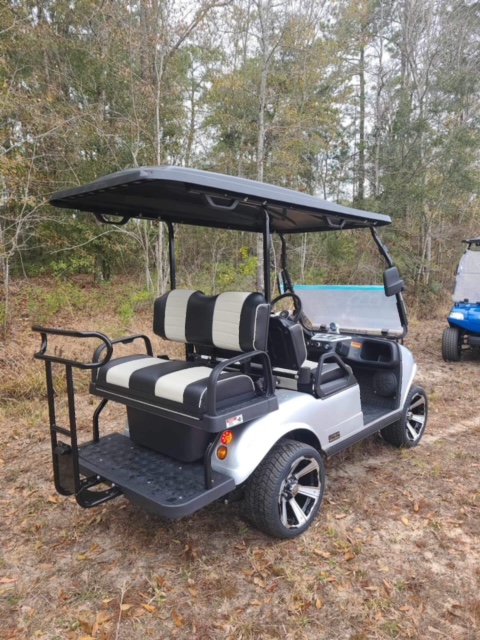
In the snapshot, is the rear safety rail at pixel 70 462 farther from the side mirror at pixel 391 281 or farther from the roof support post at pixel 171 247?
the side mirror at pixel 391 281

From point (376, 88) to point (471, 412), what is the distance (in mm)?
10371

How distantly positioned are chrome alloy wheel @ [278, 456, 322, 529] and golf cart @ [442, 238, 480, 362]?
4.51 meters

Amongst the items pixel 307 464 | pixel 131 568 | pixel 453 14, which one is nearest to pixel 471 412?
pixel 307 464

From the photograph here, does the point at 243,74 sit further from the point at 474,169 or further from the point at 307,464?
the point at 307,464

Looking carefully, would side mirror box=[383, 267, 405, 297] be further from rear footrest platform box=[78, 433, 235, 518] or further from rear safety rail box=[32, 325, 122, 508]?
rear safety rail box=[32, 325, 122, 508]

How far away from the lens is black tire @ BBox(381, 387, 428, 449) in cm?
318

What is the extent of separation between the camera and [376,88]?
37.3 ft

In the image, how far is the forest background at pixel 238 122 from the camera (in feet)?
21.7

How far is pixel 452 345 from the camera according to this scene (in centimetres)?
595

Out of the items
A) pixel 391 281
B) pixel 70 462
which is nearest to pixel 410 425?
pixel 391 281

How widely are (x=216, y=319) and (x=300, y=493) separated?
1.06 meters

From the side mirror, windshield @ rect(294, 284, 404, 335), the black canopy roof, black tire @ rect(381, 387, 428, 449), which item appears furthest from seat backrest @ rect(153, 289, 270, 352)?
black tire @ rect(381, 387, 428, 449)

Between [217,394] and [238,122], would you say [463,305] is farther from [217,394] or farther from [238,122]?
[238,122]

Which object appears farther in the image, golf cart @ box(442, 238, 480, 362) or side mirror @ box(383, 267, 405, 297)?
golf cart @ box(442, 238, 480, 362)
